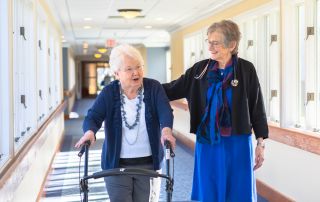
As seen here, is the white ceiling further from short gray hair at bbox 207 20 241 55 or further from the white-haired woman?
the white-haired woman

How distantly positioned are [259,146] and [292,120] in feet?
7.92

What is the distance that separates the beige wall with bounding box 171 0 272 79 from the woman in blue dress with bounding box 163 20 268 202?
309 cm

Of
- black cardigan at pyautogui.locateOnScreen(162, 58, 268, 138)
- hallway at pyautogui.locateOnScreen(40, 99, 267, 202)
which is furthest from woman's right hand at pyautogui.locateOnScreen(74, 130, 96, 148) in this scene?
hallway at pyautogui.locateOnScreen(40, 99, 267, 202)

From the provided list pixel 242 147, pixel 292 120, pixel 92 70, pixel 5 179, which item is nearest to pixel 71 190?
pixel 292 120

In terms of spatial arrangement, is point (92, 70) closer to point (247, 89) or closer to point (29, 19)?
point (29, 19)

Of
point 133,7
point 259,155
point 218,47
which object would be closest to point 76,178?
point 133,7

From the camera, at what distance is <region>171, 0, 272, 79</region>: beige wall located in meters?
6.59

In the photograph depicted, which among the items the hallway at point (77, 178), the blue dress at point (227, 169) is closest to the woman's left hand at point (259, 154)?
the blue dress at point (227, 169)

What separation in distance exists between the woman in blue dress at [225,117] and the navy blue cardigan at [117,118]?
0.29 metres

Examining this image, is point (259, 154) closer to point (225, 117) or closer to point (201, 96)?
point (225, 117)

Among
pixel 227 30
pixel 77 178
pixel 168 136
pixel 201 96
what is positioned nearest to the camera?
pixel 168 136

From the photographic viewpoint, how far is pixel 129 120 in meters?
2.76

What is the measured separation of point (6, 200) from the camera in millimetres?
2918

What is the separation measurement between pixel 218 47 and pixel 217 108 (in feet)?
1.19
